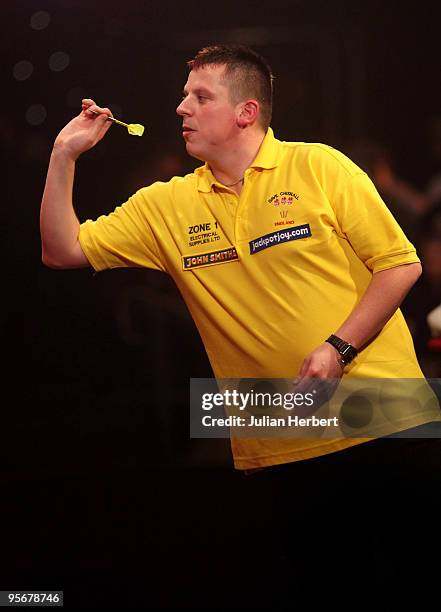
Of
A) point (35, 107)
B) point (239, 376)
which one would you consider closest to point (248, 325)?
point (239, 376)

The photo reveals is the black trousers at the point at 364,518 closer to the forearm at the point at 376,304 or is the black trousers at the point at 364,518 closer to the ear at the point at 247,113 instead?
the forearm at the point at 376,304

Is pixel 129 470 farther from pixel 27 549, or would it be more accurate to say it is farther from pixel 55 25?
pixel 55 25

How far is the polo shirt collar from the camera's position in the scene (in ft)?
8.07

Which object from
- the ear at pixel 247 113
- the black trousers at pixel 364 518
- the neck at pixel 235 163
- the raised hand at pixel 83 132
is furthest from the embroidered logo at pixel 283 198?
the black trousers at pixel 364 518

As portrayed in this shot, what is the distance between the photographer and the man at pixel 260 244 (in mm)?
2285

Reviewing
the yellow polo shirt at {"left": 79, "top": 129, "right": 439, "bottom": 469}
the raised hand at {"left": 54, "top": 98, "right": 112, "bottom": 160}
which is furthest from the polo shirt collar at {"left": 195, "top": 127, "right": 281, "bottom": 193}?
the raised hand at {"left": 54, "top": 98, "right": 112, "bottom": 160}

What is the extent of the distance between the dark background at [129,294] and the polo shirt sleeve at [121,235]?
1.34 ft

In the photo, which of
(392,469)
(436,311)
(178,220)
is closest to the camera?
(392,469)

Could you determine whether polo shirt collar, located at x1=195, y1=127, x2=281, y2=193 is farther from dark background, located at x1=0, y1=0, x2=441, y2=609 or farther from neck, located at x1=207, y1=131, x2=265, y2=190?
dark background, located at x1=0, y1=0, x2=441, y2=609

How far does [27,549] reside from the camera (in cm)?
305

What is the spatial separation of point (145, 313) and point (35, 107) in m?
0.79

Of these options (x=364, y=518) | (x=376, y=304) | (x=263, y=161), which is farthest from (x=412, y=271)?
(x=364, y=518)

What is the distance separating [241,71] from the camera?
8.41 feet

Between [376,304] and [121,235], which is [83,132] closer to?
[121,235]
